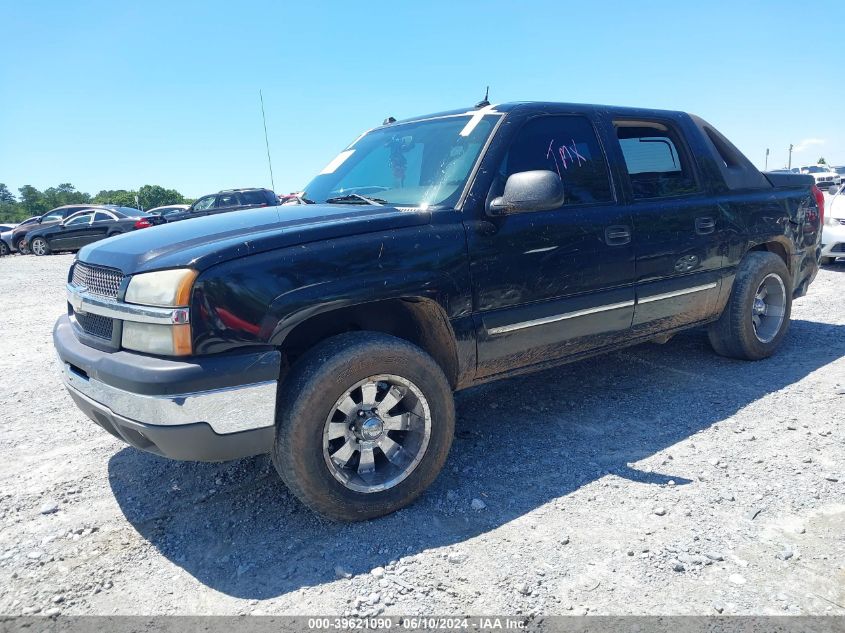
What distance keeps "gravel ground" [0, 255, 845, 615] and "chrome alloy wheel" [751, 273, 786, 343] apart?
70 cm

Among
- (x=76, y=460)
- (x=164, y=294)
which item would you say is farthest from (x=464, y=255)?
(x=76, y=460)

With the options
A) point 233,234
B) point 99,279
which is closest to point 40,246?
point 99,279

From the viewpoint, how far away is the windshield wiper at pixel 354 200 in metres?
3.35

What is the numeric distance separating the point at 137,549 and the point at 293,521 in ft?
2.22

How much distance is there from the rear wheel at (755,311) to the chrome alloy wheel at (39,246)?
20.1m

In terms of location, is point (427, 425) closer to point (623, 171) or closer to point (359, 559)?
point (359, 559)

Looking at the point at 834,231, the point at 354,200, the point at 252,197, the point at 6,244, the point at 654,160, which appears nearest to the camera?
the point at 354,200

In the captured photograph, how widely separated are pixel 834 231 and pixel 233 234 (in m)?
9.61

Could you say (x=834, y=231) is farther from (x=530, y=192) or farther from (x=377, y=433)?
(x=377, y=433)

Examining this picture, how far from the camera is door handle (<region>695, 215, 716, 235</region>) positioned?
13.7 feet

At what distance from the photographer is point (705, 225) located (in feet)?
13.9

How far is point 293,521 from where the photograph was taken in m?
2.88

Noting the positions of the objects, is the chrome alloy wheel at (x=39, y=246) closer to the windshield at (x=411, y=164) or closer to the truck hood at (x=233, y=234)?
the windshield at (x=411, y=164)

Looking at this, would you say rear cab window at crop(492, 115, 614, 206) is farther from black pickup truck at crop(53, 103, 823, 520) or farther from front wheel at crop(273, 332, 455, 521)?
front wheel at crop(273, 332, 455, 521)
